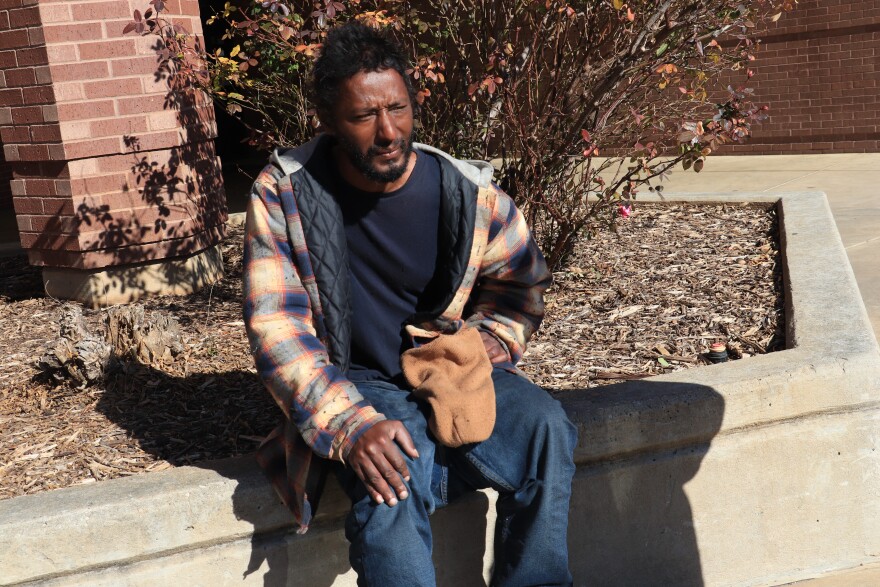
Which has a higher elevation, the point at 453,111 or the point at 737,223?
the point at 453,111

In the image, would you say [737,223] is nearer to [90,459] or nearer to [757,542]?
[757,542]

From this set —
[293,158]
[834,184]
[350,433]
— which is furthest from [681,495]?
[834,184]

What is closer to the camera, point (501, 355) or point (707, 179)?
point (501, 355)

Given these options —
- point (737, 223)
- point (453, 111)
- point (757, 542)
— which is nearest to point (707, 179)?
point (737, 223)

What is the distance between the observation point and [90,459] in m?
3.31

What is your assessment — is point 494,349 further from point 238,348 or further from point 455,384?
point 238,348

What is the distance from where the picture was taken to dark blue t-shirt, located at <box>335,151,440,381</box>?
286 centimetres

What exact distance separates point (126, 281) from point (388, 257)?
287cm

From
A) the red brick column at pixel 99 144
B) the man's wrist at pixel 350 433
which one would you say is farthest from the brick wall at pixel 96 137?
the man's wrist at pixel 350 433

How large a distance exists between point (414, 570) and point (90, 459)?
1393mm

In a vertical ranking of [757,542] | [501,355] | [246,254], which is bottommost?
[757,542]

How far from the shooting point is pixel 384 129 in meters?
2.72

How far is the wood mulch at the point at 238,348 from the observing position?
3402 mm

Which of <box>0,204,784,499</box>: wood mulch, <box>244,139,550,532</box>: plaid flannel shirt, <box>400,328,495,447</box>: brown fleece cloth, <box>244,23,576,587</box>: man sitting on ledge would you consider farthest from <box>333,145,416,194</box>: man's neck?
<box>0,204,784,499</box>: wood mulch
